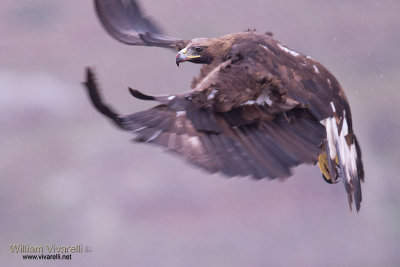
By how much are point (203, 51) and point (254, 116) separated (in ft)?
3.25

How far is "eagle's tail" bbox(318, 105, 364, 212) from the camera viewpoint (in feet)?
17.4

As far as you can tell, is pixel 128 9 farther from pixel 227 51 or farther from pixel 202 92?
pixel 202 92

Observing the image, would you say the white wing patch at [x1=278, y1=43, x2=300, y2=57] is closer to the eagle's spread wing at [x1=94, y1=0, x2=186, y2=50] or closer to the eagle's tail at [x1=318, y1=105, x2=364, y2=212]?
the eagle's tail at [x1=318, y1=105, x2=364, y2=212]

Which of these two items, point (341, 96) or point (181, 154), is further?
point (341, 96)

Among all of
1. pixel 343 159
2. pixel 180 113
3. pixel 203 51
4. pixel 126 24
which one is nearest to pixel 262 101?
pixel 180 113

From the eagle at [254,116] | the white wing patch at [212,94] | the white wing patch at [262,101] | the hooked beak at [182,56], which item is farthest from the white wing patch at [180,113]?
the hooked beak at [182,56]

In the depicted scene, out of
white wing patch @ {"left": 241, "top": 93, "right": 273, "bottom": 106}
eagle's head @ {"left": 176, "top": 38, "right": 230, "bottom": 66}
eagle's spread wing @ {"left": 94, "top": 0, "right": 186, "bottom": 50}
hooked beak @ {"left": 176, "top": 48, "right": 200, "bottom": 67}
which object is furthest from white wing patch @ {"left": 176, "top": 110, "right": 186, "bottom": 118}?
eagle's spread wing @ {"left": 94, "top": 0, "right": 186, "bottom": 50}

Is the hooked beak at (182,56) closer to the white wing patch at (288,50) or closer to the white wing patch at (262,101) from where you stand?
the white wing patch at (288,50)

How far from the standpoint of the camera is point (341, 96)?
219 inches

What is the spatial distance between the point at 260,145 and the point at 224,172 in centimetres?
38

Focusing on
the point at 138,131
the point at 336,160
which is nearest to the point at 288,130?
the point at 336,160

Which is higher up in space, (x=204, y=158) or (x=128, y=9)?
(x=128, y=9)

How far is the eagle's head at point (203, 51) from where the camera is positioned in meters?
5.69

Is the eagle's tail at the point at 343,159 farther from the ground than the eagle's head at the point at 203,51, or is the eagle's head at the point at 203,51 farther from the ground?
the eagle's head at the point at 203,51
